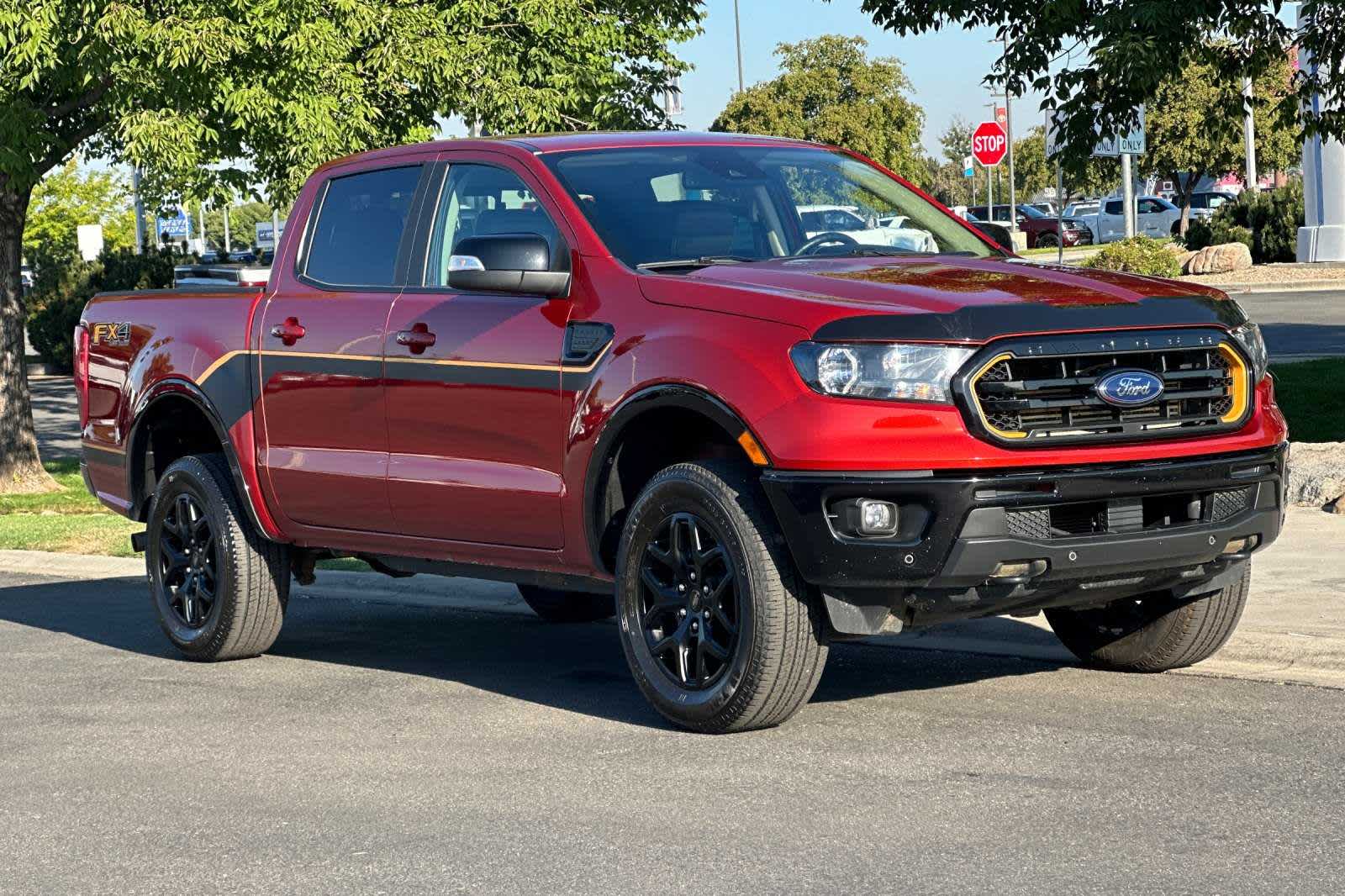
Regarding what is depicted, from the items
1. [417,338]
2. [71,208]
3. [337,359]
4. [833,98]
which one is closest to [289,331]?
[337,359]

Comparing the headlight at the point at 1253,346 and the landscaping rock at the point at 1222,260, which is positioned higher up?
the headlight at the point at 1253,346

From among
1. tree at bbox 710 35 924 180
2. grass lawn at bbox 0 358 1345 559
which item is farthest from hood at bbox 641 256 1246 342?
tree at bbox 710 35 924 180

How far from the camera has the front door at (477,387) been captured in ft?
23.0

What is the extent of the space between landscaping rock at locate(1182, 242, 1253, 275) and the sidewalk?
27.5 meters

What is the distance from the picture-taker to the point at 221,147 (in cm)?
1658

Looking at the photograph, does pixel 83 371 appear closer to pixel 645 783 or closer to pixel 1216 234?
pixel 645 783

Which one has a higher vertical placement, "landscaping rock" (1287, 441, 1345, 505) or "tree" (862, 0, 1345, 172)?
"tree" (862, 0, 1345, 172)

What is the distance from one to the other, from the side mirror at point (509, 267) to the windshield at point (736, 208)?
0.24 m

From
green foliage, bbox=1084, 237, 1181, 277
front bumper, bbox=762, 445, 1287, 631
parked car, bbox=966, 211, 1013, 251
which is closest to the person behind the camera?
front bumper, bbox=762, 445, 1287, 631

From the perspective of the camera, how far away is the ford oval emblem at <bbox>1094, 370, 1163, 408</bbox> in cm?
604

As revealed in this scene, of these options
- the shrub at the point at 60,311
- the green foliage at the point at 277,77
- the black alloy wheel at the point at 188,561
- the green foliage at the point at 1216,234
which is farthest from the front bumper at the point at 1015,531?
the green foliage at the point at 1216,234

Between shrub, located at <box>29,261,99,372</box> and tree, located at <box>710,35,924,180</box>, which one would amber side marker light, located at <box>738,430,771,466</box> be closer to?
shrub, located at <box>29,261,99,372</box>

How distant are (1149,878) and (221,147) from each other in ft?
43.2

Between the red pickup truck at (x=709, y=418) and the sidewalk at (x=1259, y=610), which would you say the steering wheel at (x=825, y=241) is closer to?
the red pickup truck at (x=709, y=418)
